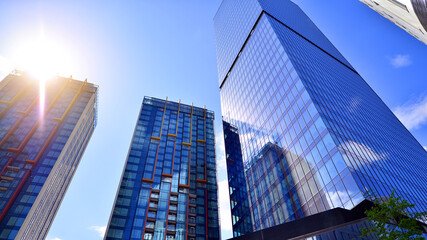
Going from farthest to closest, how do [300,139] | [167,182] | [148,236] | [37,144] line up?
[37,144], [167,182], [148,236], [300,139]

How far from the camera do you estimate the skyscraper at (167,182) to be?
2628 inches

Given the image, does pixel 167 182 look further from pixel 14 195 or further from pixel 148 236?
pixel 14 195

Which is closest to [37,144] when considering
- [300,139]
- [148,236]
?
[148,236]

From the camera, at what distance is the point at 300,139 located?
41.3m

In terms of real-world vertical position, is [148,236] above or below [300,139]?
below

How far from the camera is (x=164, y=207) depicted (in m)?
71.6

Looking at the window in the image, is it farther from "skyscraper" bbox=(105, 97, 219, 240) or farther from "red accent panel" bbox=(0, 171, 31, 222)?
"red accent panel" bbox=(0, 171, 31, 222)

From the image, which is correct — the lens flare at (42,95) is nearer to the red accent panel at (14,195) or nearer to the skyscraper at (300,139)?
the red accent panel at (14,195)

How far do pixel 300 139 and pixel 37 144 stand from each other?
77820 mm

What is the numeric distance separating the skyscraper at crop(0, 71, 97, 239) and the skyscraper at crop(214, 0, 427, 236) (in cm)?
5222

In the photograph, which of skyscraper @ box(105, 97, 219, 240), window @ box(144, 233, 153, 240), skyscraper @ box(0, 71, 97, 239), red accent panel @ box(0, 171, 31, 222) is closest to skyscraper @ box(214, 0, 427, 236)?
skyscraper @ box(105, 97, 219, 240)

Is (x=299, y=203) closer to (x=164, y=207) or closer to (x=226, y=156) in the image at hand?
(x=226, y=156)

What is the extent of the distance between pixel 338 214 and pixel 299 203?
13101mm

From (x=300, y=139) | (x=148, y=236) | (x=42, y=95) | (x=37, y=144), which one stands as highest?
(x=42, y=95)
